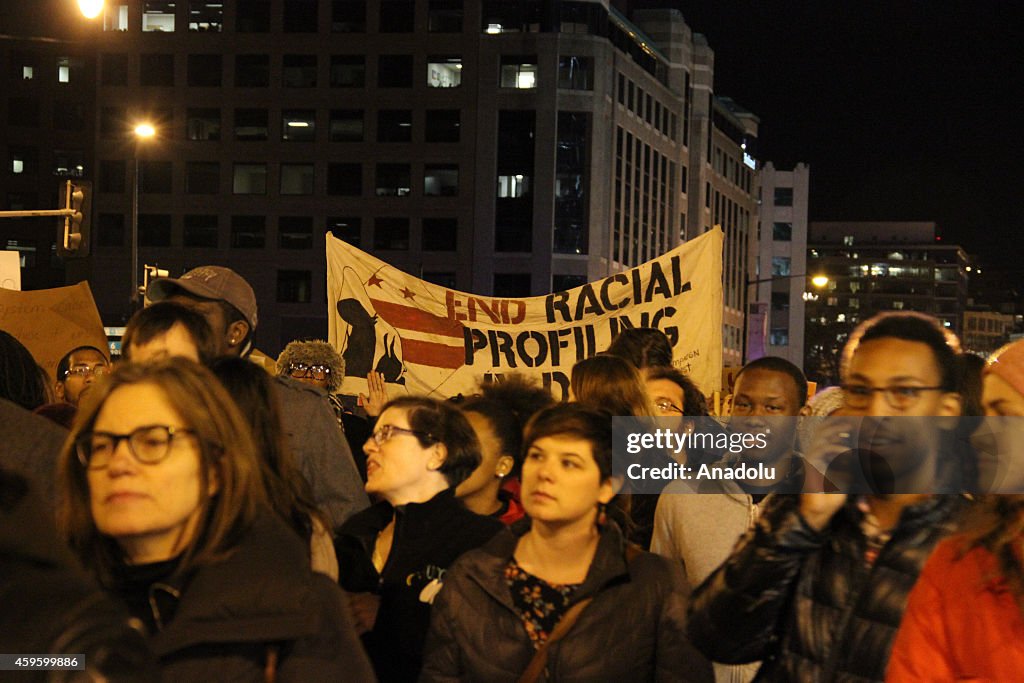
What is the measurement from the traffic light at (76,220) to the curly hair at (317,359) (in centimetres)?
1631

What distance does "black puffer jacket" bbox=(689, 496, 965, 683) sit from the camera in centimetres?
288

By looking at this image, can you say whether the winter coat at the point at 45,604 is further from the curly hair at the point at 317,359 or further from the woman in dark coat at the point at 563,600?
the curly hair at the point at 317,359

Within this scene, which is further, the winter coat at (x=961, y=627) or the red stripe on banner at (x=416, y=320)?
the red stripe on banner at (x=416, y=320)

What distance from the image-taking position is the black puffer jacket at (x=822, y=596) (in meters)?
2.88

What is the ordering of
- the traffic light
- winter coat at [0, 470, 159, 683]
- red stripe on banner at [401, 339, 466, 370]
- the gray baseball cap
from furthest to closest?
the traffic light, red stripe on banner at [401, 339, 466, 370], the gray baseball cap, winter coat at [0, 470, 159, 683]

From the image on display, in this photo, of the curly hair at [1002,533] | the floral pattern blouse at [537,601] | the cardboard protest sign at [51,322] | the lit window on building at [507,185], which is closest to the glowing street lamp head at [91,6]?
the cardboard protest sign at [51,322]

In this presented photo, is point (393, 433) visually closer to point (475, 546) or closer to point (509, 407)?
point (475, 546)

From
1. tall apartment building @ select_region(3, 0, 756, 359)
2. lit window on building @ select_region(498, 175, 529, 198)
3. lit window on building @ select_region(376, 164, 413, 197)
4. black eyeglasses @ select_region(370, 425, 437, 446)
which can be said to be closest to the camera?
black eyeglasses @ select_region(370, 425, 437, 446)

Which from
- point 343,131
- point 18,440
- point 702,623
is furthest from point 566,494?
point 343,131

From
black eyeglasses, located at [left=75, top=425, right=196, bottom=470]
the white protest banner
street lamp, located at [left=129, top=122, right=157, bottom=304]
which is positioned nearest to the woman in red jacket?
black eyeglasses, located at [left=75, top=425, right=196, bottom=470]

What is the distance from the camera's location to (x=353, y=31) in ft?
240

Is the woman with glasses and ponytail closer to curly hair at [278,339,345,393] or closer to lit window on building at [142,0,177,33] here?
curly hair at [278,339,345,393]

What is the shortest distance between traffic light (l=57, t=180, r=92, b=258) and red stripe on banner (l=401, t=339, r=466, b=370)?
13.8m

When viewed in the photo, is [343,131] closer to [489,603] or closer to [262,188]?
[262,188]
